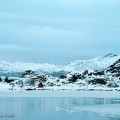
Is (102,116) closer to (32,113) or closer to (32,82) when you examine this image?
(32,113)

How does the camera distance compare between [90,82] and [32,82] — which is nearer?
[32,82]

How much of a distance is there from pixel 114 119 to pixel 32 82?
9392 cm

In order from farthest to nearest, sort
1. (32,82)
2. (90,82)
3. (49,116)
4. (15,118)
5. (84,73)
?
(84,73), (90,82), (32,82), (49,116), (15,118)

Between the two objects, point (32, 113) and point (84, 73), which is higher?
point (84, 73)

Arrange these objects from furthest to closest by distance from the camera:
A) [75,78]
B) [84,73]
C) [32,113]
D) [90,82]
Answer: [84,73], [75,78], [90,82], [32,113]

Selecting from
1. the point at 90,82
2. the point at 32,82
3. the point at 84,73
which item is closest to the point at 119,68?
the point at 84,73

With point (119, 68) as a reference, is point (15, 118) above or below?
below

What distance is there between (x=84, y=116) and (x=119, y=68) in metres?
137

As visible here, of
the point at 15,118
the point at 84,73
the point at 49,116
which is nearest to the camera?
the point at 15,118

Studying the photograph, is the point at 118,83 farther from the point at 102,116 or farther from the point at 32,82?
the point at 102,116

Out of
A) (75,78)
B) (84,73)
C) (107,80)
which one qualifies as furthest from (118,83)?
(84,73)

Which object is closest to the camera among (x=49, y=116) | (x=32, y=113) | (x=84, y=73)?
(x=49, y=116)

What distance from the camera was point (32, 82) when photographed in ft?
395

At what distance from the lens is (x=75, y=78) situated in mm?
143625
